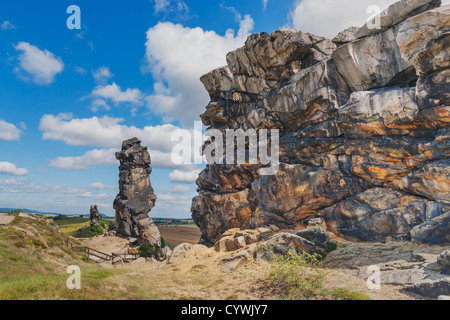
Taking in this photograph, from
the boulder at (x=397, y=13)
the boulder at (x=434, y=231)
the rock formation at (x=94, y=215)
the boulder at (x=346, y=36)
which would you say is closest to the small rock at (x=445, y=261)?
the boulder at (x=434, y=231)

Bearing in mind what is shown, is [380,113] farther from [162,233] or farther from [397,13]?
[162,233]

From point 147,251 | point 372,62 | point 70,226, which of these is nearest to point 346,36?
point 372,62

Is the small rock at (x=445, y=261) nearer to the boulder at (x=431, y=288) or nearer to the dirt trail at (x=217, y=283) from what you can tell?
the boulder at (x=431, y=288)

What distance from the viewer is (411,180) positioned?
1043 inches

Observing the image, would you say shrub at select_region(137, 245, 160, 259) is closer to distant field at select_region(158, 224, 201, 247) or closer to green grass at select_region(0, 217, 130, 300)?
green grass at select_region(0, 217, 130, 300)

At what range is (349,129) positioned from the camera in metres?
31.4

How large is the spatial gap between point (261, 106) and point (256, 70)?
Answer: 6.36 meters

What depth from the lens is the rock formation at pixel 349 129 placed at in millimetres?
24500

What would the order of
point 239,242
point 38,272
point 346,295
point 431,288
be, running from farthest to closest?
point 239,242 < point 38,272 < point 346,295 < point 431,288

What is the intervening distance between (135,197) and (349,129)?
5310 cm

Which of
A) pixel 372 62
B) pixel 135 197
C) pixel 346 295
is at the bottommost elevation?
pixel 346 295

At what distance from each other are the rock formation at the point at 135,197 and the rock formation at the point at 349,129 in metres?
20.1

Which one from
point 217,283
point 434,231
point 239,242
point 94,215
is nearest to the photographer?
point 217,283
